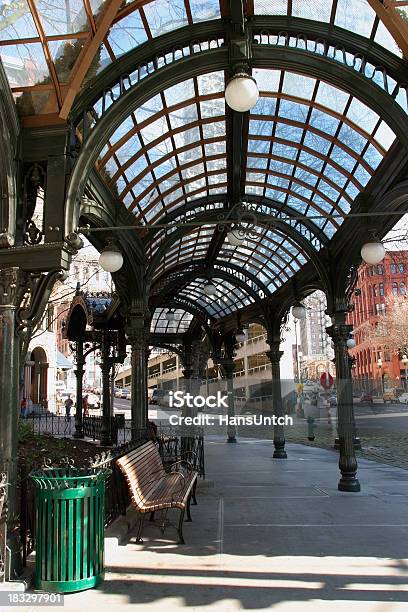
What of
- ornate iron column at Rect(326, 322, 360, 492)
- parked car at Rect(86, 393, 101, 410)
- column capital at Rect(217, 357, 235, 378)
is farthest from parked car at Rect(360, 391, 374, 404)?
ornate iron column at Rect(326, 322, 360, 492)

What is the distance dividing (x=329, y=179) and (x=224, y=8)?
4.41 m

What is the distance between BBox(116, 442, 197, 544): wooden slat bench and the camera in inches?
251

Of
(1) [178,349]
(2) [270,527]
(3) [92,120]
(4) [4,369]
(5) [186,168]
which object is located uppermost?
(5) [186,168]

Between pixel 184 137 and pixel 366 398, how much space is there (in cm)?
3696

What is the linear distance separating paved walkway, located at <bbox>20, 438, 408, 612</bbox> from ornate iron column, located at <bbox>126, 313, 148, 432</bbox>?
2.07 meters

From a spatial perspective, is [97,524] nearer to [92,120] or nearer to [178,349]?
[92,120]

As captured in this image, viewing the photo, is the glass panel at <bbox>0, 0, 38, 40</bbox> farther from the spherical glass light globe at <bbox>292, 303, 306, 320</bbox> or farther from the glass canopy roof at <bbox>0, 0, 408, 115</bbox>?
the spherical glass light globe at <bbox>292, 303, 306, 320</bbox>

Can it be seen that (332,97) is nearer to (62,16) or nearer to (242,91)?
(242,91)

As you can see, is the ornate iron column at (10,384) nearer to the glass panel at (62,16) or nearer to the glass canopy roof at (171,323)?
the glass panel at (62,16)

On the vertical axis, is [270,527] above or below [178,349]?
below

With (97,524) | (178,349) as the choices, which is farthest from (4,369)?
(178,349)

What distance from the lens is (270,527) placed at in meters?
7.33

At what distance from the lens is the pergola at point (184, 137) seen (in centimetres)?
571

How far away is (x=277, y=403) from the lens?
1644 centimetres
